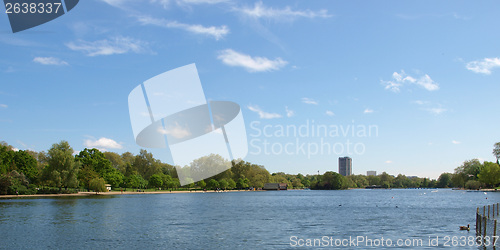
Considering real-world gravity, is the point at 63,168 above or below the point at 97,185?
above

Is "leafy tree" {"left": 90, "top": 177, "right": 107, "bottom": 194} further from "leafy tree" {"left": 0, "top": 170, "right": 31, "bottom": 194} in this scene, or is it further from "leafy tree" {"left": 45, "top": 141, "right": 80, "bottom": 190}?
"leafy tree" {"left": 0, "top": 170, "right": 31, "bottom": 194}

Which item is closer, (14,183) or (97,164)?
(14,183)

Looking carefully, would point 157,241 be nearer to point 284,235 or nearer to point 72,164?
point 284,235

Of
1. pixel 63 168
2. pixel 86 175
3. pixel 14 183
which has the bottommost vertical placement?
pixel 14 183

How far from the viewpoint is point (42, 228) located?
50062 millimetres

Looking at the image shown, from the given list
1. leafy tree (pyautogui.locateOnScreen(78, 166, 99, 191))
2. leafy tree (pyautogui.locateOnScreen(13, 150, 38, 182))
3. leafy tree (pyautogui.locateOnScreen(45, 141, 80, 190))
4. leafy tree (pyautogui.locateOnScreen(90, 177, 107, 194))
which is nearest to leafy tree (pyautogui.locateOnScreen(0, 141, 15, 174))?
leafy tree (pyautogui.locateOnScreen(13, 150, 38, 182))

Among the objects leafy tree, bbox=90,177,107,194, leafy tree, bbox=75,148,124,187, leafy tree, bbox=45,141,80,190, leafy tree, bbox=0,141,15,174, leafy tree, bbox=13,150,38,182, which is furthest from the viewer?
leafy tree, bbox=75,148,124,187

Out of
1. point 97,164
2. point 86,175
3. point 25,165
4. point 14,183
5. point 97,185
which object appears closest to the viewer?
point 14,183

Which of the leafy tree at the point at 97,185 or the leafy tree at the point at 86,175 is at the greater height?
the leafy tree at the point at 86,175

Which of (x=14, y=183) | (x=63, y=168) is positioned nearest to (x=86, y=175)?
(x=63, y=168)

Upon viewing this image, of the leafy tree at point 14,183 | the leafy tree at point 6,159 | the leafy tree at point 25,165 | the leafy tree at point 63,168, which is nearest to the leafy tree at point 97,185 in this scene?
the leafy tree at point 63,168

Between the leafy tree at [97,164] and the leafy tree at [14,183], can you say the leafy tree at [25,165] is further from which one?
the leafy tree at [97,164]

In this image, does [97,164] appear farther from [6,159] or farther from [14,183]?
[14,183]

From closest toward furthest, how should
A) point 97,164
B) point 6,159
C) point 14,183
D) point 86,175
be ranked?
point 14,183
point 6,159
point 86,175
point 97,164
